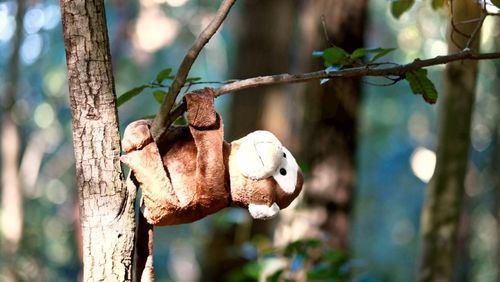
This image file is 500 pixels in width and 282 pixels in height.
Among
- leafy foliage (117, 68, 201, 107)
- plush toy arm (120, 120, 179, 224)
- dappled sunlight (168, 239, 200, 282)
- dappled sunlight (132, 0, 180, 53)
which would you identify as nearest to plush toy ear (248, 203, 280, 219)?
plush toy arm (120, 120, 179, 224)

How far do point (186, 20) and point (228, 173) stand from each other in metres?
10.4

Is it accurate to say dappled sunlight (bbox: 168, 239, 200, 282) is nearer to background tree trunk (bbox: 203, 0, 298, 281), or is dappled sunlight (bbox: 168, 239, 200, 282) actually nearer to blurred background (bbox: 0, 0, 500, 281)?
blurred background (bbox: 0, 0, 500, 281)

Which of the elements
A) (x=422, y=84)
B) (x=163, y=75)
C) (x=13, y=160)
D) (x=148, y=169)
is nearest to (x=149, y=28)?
(x=13, y=160)

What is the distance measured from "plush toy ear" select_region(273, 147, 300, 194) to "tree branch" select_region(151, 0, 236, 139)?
0.64ft

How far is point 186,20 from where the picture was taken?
37.1ft

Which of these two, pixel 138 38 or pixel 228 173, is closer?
pixel 228 173

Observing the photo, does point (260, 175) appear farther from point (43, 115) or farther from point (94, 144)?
point (43, 115)

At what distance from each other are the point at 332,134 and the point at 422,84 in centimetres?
192

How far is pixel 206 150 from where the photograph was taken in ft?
3.62

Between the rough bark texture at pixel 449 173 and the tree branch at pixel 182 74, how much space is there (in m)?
1.14

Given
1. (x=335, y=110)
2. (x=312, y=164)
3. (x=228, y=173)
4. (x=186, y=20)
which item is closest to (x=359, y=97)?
(x=335, y=110)

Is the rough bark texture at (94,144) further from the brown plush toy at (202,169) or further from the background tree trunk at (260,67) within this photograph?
the background tree trunk at (260,67)

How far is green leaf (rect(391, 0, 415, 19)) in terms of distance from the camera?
163cm

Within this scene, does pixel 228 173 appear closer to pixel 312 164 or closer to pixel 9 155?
pixel 312 164
